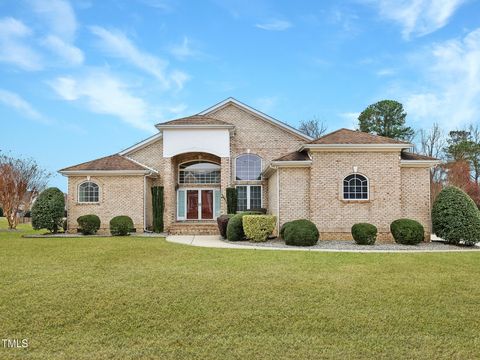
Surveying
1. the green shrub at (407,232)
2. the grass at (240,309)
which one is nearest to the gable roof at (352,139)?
the green shrub at (407,232)

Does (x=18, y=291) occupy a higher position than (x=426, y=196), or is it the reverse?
(x=426, y=196)

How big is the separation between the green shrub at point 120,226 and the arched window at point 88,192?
2476mm

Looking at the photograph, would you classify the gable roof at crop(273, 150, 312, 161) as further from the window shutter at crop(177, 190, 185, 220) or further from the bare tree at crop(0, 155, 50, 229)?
the bare tree at crop(0, 155, 50, 229)

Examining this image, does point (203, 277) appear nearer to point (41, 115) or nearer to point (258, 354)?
point (258, 354)

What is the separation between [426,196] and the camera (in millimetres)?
17734

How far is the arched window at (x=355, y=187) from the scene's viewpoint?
684 inches

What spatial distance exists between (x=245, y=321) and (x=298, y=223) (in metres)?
9.86

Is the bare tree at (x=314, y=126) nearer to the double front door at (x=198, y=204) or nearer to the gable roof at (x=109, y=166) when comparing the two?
the double front door at (x=198, y=204)

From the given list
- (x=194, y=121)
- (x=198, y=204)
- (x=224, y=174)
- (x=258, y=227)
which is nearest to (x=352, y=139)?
(x=258, y=227)

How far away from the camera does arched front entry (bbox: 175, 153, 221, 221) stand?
2392 centimetres

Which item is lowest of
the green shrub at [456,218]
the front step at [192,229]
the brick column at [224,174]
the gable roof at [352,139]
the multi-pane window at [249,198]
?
the front step at [192,229]

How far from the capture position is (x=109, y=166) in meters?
21.9

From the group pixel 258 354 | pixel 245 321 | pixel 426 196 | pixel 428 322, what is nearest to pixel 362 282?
pixel 428 322

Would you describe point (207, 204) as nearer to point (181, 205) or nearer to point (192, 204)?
point (192, 204)
